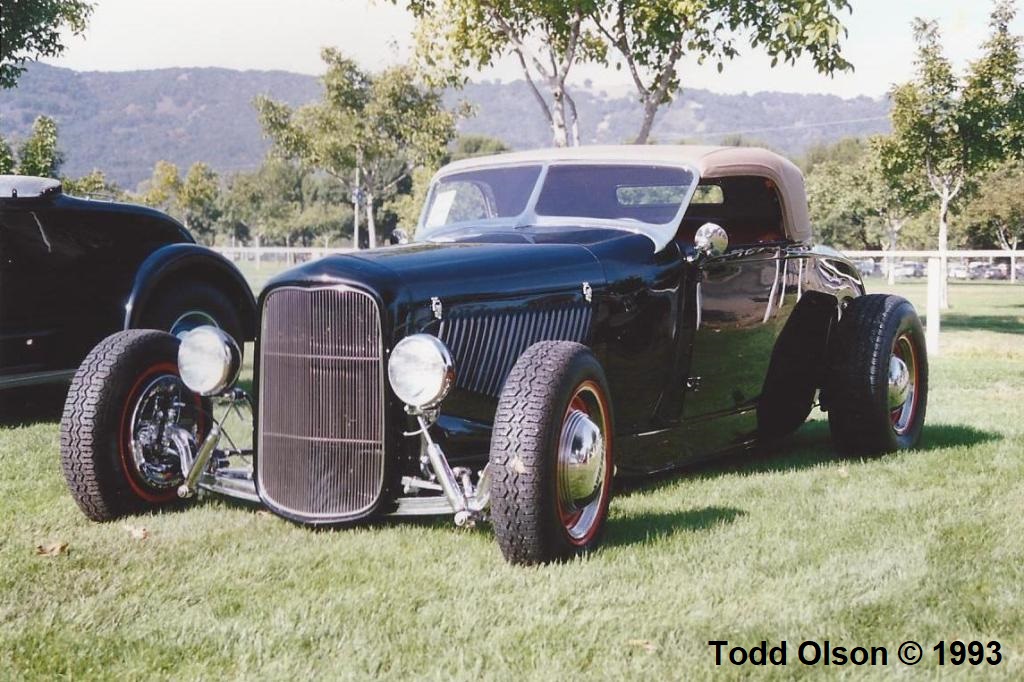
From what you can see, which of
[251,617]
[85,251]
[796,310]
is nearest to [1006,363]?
[796,310]

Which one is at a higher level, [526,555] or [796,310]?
[796,310]

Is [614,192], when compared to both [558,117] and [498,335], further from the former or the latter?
[558,117]

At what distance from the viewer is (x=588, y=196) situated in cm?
569

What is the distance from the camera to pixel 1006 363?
1201 cm

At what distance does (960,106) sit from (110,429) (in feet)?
76.5

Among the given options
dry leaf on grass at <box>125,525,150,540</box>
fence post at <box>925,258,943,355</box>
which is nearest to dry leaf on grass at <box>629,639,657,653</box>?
dry leaf on grass at <box>125,525,150,540</box>

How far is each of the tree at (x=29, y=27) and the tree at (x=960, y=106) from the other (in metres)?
17.6

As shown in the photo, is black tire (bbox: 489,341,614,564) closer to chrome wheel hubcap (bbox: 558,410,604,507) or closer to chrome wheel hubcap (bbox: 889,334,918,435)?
chrome wheel hubcap (bbox: 558,410,604,507)

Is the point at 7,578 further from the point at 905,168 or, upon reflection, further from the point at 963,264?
the point at 963,264

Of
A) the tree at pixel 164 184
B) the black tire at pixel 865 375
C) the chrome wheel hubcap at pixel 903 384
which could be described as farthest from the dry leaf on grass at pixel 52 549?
the tree at pixel 164 184

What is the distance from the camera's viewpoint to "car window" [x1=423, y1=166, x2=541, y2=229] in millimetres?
5805

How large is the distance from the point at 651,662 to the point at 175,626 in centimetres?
154

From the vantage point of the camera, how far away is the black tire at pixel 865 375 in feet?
20.3

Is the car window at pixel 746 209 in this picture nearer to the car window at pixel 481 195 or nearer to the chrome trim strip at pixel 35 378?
the car window at pixel 481 195
